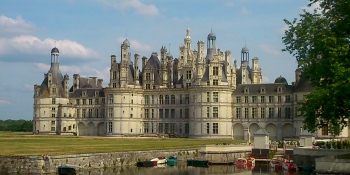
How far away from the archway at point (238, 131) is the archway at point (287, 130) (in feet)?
20.6

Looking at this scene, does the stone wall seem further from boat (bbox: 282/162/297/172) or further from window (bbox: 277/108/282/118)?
window (bbox: 277/108/282/118)

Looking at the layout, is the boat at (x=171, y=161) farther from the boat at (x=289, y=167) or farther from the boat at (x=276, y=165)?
the boat at (x=289, y=167)

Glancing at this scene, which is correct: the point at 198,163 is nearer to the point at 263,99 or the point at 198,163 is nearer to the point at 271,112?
the point at 271,112

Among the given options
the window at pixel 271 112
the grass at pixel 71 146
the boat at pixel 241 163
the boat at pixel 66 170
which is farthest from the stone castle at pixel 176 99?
the boat at pixel 66 170

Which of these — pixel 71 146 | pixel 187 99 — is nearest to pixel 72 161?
pixel 71 146

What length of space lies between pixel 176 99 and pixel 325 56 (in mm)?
51201

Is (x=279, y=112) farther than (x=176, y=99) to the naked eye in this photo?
No

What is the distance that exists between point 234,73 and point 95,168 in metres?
48.4

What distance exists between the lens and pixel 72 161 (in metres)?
39.7

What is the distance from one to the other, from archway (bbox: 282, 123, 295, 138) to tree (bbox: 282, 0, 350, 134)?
4217cm

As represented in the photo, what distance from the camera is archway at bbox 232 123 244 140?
81.4 metres

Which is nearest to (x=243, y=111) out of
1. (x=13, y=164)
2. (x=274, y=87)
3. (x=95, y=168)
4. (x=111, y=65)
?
(x=274, y=87)

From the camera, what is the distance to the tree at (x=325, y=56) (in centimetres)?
3209

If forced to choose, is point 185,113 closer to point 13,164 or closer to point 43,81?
point 43,81
